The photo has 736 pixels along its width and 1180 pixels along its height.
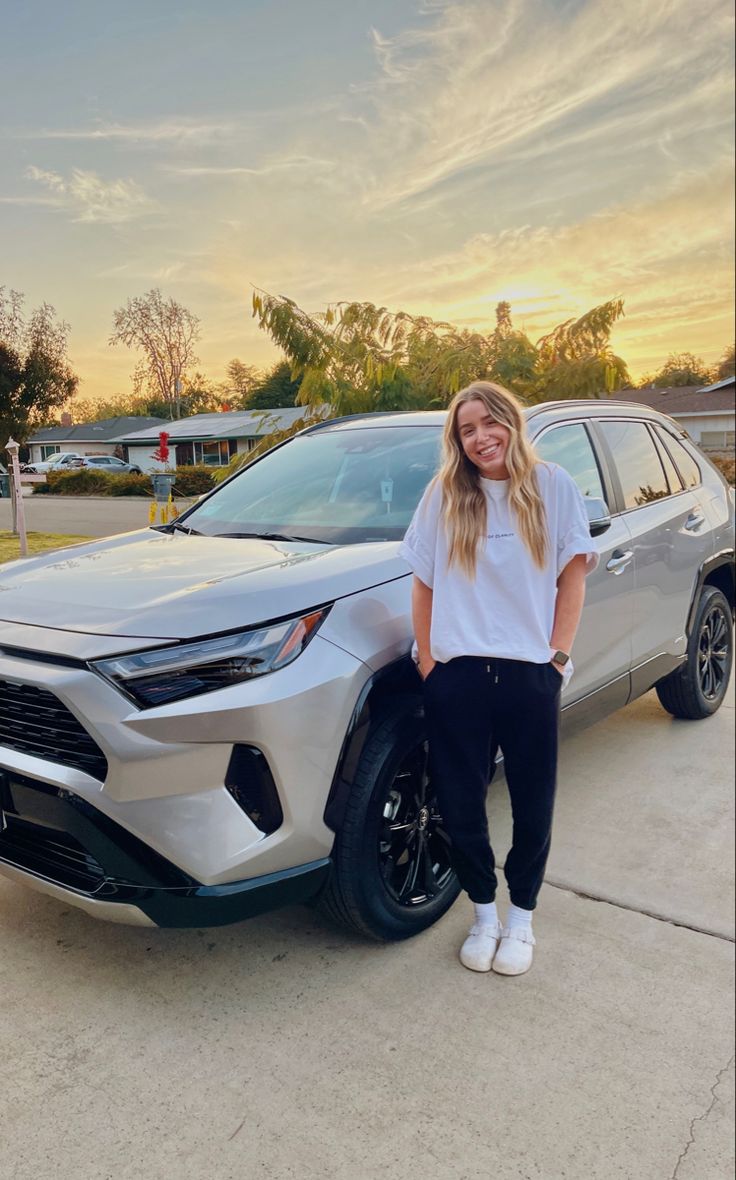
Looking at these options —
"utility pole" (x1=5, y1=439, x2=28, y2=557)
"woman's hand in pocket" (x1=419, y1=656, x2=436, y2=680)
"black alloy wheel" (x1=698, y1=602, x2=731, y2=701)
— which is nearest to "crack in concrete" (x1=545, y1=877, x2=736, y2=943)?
"woman's hand in pocket" (x1=419, y1=656, x2=436, y2=680)

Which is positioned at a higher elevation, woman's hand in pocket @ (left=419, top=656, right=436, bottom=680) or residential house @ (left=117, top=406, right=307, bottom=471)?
residential house @ (left=117, top=406, right=307, bottom=471)

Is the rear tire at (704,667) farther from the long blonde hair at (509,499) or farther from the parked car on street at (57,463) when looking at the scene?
the parked car on street at (57,463)

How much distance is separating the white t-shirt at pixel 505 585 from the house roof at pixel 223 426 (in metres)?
2.52

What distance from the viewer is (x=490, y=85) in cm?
588

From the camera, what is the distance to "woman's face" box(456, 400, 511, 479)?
226 cm

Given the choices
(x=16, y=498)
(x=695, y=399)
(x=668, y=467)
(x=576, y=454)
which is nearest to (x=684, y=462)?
(x=668, y=467)

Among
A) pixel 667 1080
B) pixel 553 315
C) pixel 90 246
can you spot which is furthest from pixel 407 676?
pixel 553 315

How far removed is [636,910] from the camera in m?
2.90

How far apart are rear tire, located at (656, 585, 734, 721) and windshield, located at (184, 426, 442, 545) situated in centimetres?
208

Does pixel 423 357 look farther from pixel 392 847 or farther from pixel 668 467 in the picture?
pixel 392 847

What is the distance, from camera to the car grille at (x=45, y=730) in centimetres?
204

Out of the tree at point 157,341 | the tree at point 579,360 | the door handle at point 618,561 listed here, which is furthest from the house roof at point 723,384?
the door handle at point 618,561

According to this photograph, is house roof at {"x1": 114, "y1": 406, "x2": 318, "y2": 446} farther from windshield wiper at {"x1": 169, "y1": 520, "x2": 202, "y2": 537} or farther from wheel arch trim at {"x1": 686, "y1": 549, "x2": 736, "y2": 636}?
wheel arch trim at {"x1": 686, "y1": 549, "x2": 736, "y2": 636}

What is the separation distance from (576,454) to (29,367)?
257 cm
